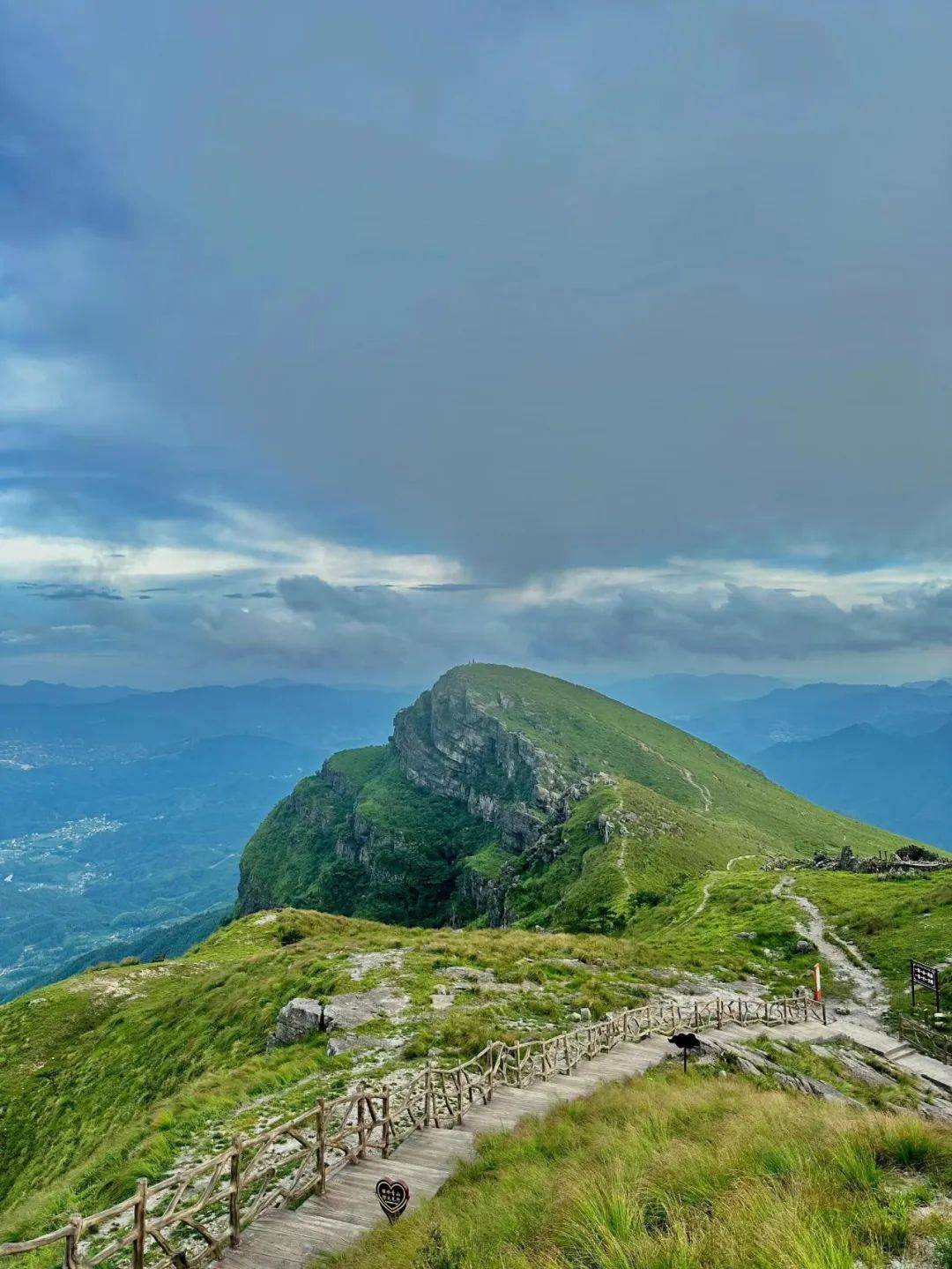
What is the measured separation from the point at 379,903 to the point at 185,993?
140018mm

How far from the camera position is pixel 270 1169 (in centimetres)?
1448

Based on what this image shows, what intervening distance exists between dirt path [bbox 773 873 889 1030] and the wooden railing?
22.0 metres

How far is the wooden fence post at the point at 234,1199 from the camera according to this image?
43.7 feet

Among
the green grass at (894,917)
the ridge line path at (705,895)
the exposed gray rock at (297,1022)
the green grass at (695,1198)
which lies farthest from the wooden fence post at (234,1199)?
the ridge line path at (705,895)

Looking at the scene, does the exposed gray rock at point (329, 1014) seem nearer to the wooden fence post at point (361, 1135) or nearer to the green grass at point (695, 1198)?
the wooden fence post at point (361, 1135)

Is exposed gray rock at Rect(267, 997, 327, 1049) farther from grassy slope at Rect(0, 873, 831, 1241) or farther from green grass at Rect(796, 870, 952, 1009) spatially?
green grass at Rect(796, 870, 952, 1009)

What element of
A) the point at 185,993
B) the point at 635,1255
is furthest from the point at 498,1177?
the point at 185,993

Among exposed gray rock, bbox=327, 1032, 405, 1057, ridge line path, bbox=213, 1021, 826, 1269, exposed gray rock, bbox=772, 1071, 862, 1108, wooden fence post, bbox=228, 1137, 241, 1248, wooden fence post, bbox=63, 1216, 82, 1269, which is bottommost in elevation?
exposed gray rock, bbox=327, 1032, 405, 1057

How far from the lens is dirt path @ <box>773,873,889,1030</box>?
39.7m

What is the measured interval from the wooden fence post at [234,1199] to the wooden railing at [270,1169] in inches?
0.7

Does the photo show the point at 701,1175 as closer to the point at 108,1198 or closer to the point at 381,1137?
the point at 381,1137

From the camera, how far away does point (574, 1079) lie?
23844mm

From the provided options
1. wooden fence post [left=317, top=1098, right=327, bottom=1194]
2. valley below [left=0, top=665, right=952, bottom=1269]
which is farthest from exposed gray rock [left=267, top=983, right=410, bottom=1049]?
wooden fence post [left=317, top=1098, right=327, bottom=1194]

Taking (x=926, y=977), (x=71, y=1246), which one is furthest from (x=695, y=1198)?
(x=926, y=977)
